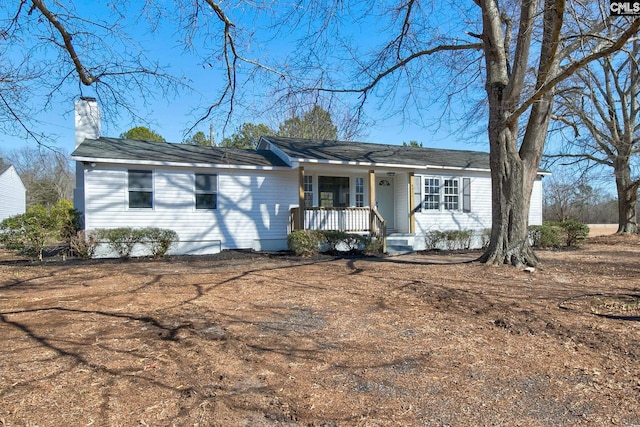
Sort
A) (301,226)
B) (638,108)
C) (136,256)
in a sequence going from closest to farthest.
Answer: (136,256) → (301,226) → (638,108)

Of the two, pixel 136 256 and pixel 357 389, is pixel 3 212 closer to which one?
pixel 136 256

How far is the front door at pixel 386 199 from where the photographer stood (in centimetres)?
1677

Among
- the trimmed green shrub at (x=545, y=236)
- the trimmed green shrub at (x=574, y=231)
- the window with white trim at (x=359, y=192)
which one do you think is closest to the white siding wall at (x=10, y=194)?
the window with white trim at (x=359, y=192)

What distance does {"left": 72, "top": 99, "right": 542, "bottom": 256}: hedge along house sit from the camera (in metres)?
12.4

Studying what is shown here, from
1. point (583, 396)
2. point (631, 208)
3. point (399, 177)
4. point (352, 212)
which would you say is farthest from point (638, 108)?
point (583, 396)

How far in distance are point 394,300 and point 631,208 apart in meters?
21.1

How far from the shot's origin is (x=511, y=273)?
845 centimetres

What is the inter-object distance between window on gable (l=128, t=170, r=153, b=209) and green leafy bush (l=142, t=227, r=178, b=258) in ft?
4.89

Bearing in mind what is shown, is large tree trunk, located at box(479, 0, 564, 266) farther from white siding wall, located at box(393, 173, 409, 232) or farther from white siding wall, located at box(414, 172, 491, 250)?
white siding wall, located at box(393, 173, 409, 232)

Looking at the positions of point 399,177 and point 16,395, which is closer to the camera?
point 16,395

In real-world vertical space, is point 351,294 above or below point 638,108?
below

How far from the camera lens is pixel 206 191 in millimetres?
13414

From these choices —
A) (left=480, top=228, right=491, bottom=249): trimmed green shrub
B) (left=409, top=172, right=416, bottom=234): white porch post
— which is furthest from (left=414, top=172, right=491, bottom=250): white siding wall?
(left=480, top=228, right=491, bottom=249): trimmed green shrub

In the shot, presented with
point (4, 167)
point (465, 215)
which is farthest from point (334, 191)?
point (4, 167)
